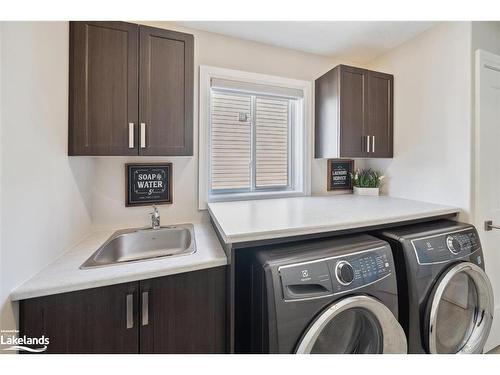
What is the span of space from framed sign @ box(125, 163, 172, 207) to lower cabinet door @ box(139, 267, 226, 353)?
2.75ft

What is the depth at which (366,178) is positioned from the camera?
2.29 meters

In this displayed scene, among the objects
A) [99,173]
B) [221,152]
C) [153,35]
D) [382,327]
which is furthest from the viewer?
[221,152]

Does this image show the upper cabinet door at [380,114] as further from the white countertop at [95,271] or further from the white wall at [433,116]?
the white countertop at [95,271]

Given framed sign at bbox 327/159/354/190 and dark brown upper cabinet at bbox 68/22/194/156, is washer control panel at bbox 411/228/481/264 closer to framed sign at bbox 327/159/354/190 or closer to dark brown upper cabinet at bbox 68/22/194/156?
framed sign at bbox 327/159/354/190

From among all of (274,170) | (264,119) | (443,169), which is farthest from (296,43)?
(443,169)

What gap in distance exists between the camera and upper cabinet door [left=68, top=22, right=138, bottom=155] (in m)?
1.20

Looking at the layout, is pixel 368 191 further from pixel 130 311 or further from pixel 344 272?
pixel 130 311

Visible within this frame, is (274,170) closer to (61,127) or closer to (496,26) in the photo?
(61,127)

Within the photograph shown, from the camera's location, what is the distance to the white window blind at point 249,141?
75.8 inches

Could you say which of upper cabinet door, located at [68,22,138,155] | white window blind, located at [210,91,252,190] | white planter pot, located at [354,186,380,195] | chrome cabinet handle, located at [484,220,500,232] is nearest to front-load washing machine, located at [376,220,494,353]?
→ chrome cabinet handle, located at [484,220,500,232]

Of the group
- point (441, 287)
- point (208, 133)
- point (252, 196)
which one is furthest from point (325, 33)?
point (441, 287)

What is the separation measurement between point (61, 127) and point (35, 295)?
806 millimetres

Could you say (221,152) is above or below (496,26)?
below
